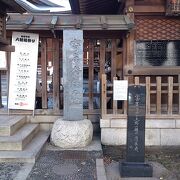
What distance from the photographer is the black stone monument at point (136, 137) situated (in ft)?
20.5

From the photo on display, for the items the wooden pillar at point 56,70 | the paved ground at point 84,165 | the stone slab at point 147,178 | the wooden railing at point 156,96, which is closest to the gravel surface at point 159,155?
the paved ground at point 84,165

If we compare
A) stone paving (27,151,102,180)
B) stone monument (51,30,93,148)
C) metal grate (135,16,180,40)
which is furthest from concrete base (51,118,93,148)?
metal grate (135,16,180,40)

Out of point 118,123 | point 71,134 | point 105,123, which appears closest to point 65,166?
point 71,134

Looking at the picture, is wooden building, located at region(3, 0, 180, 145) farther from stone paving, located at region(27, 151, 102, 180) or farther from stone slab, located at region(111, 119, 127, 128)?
stone paving, located at region(27, 151, 102, 180)

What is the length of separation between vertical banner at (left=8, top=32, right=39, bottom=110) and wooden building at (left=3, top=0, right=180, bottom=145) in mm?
253

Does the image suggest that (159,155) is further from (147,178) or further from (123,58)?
(123,58)

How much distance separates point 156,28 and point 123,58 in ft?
4.21

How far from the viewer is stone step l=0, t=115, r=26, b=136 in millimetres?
7742

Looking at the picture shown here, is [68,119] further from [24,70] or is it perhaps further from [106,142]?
[24,70]

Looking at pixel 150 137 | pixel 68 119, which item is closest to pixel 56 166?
pixel 68 119

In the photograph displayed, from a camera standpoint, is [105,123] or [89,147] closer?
[89,147]

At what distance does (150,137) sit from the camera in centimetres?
877

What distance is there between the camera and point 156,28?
9297mm

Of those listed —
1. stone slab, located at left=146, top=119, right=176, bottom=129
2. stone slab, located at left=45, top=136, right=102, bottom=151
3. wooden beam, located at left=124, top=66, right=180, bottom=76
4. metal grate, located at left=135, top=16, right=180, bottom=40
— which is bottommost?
stone slab, located at left=45, top=136, right=102, bottom=151
